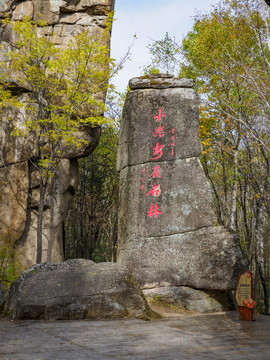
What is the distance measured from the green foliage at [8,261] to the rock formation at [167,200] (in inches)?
134

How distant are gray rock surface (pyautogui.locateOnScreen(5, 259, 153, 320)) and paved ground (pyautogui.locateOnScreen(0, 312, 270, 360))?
13.8 inches

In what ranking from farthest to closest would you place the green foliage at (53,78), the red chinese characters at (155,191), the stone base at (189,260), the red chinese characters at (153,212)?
the green foliage at (53,78), the red chinese characters at (155,191), the red chinese characters at (153,212), the stone base at (189,260)

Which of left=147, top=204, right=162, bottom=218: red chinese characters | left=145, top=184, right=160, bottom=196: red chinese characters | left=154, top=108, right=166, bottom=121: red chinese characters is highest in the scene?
left=154, top=108, right=166, bottom=121: red chinese characters

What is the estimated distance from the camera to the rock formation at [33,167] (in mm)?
14539

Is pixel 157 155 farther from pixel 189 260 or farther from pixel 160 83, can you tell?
pixel 189 260

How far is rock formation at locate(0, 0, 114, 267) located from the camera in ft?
47.7

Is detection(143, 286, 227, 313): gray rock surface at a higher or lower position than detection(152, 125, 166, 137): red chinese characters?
lower

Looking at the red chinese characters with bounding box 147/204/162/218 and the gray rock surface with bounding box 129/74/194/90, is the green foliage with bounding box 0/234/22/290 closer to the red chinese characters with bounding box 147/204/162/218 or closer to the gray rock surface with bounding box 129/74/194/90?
the red chinese characters with bounding box 147/204/162/218

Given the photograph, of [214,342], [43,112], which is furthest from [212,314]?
[43,112]

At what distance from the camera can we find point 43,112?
13.6 metres

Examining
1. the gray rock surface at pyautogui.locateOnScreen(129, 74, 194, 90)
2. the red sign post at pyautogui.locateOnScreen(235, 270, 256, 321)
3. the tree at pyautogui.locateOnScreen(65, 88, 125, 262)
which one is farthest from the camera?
the tree at pyautogui.locateOnScreen(65, 88, 125, 262)

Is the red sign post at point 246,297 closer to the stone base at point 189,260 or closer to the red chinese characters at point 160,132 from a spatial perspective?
the stone base at point 189,260

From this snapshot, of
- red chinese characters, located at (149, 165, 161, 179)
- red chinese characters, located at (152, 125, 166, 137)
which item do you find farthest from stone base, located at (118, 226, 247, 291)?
red chinese characters, located at (152, 125, 166, 137)

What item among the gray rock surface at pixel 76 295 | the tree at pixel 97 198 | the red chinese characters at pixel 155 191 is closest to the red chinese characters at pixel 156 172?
the red chinese characters at pixel 155 191
